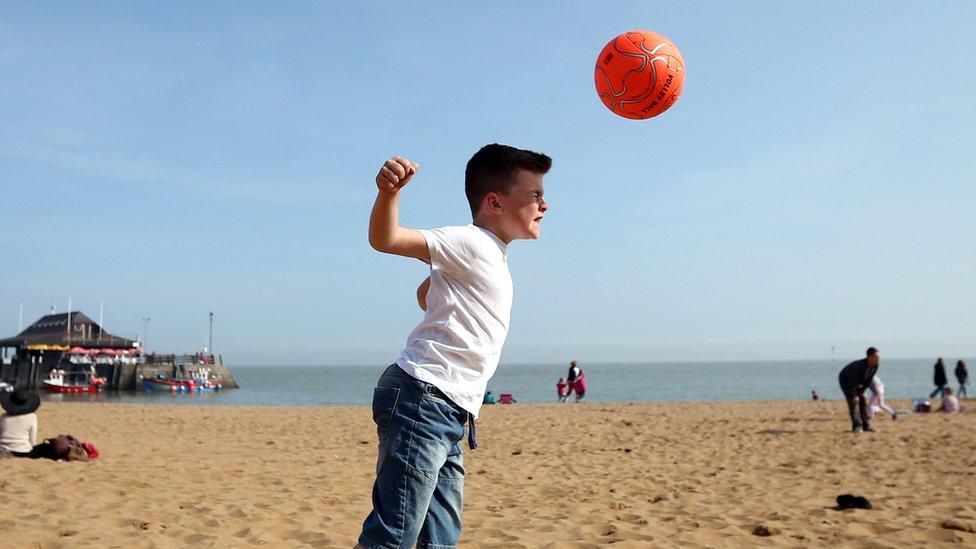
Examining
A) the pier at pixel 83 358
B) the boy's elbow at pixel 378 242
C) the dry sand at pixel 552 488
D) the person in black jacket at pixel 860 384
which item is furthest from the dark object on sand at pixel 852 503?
the pier at pixel 83 358

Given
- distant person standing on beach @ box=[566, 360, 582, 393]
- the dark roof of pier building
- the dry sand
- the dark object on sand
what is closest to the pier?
the dark roof of pier building

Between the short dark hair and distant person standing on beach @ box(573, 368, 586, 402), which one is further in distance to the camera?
distant person standing on beach @ box(573, 368, 586, 402)

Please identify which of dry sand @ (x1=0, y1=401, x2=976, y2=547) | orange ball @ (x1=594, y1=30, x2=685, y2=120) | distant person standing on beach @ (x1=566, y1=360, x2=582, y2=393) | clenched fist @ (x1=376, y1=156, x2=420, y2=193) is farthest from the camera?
distant person standing on beach @ (x1=566, y1=360, x2=582, y2=393)

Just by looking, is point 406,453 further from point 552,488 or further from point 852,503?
point 552,488

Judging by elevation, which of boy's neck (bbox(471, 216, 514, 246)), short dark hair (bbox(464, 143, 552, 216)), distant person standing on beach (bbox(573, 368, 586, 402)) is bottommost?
distant person standing on beach (bbox(573, 368, 586, 402))

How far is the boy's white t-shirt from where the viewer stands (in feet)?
8.58

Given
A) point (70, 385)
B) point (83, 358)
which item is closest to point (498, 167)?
point (70, 385)

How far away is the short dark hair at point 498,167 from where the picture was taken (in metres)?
2.88

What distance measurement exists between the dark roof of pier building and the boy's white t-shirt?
77.3 m

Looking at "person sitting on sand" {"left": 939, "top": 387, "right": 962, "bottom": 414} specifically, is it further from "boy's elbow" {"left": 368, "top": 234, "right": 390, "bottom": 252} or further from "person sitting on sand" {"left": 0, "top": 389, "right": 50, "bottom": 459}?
"boy's elbow" {"left": 368, "top": 234, "right": 390, "bottom": 252}

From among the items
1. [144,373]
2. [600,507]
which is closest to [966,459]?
[600,507]

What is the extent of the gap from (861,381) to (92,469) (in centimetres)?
1221

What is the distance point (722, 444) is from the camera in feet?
38.8

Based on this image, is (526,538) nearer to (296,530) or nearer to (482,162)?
(296,530)
